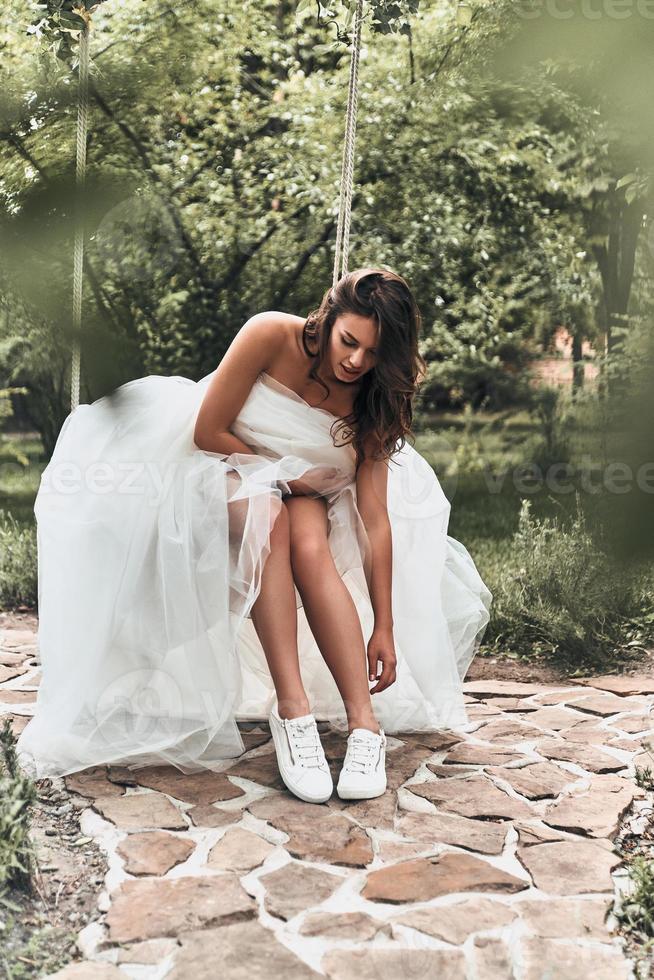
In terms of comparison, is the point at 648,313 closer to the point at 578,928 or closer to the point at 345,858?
the point at 578,928

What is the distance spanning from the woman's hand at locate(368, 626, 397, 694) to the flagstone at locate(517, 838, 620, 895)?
42cm

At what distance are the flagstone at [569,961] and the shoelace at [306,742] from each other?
0.54 m

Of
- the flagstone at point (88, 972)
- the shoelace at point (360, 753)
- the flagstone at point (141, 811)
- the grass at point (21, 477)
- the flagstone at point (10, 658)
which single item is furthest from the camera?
the grass at point (21, 477)

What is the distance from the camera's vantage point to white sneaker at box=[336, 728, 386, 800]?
1783 millimetres

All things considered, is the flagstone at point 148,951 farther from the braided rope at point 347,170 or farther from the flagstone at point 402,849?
the braided rope at point 347,170

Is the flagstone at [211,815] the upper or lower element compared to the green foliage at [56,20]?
lower

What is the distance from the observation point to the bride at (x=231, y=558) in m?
1.83

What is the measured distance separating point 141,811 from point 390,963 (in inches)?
24.0

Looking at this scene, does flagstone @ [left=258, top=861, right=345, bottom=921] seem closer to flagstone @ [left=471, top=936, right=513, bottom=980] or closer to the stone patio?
the stone patio

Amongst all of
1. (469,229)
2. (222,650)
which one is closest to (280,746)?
(222,650)

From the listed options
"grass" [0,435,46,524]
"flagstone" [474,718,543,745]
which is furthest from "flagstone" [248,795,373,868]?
"grass" [0,435,46,524]

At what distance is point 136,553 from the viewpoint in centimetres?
185

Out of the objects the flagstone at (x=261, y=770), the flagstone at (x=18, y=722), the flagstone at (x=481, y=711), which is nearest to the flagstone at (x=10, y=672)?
the flagstone at (x=18, y=722)

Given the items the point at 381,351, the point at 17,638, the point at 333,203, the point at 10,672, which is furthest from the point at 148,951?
the point at 333,203
